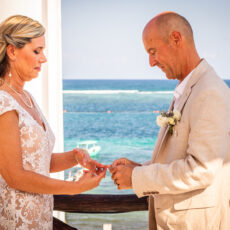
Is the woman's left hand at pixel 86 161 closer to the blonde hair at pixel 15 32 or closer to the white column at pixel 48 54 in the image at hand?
the blonde hair at pixel 15 32

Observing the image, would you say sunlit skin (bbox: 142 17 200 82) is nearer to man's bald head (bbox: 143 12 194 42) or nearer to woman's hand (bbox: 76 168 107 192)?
man's bald head (bbox: 143 12 194 42)

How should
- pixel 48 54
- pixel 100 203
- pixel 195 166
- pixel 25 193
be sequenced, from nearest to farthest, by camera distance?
pixel 195 166 < pixel 25 193 < pixel 100 203 < pixel 48 54

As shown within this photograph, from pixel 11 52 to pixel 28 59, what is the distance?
0.34ft

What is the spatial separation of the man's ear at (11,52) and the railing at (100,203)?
119cm

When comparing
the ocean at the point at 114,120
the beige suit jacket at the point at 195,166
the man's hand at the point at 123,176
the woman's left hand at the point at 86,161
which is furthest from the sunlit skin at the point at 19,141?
the ocean at the point at 114,120

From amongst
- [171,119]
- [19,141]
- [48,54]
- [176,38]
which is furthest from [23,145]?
[48,54]

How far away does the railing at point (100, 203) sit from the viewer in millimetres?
2908

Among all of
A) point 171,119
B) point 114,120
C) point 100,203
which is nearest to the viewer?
point 171,119

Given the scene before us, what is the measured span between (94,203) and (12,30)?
1.40 meters

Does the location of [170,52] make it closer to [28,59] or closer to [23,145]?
[28,59]

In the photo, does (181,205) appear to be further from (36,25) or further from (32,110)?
(36,25)

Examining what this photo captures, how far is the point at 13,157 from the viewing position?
2041 millimetres

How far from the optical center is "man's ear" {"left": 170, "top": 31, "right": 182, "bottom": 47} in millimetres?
2184

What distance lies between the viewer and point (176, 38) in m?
2.19
